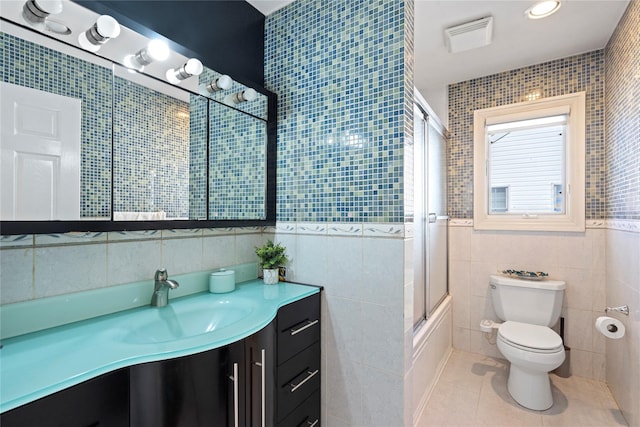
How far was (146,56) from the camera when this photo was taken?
1.22m

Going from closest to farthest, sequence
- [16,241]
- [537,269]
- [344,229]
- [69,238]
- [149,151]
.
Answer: [16,241] → [69,238] → [149,151] → [344,229] → [537,269]

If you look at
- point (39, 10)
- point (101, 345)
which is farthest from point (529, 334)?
point (39, 10)

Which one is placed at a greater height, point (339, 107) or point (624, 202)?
point (339, 107)

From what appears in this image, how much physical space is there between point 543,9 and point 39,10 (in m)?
2.45

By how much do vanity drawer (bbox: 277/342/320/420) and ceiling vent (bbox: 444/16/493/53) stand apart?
2.12 metres

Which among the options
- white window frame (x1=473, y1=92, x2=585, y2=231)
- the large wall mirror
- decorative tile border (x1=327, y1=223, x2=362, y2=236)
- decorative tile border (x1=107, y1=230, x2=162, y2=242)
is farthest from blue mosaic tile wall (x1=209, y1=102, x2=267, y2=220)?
white window frame (x1=473, y1=92, x2=585, y2=231)

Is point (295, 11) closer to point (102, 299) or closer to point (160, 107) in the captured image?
point (160, 107)

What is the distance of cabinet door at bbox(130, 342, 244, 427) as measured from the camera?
0.85m

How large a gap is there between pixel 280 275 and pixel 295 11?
1567mm

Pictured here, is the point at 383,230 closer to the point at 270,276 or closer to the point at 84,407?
the point at 270,276

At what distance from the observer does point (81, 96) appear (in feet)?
3.48

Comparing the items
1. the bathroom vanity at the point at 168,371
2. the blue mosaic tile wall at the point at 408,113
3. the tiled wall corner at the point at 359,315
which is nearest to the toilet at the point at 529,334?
the tiled wall corner at the point at 359,315

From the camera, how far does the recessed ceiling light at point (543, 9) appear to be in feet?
5.77

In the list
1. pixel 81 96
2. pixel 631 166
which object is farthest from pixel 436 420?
pixel 81 96
